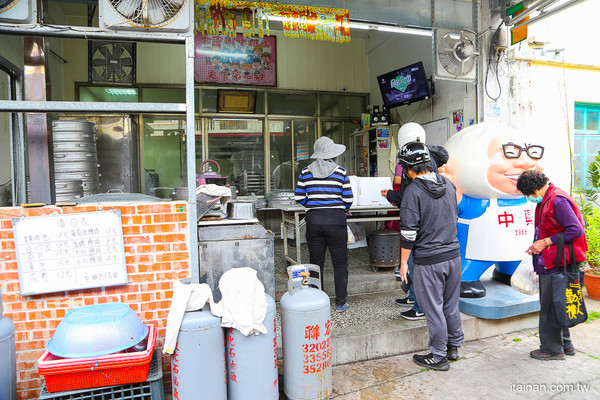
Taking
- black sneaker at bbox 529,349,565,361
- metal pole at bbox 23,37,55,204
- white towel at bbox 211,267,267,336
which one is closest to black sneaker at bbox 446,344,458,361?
black sneaker at bbox 529,349,565,361

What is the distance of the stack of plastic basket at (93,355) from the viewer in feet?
7.45

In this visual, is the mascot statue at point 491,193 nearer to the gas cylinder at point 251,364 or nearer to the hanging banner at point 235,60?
the gas cylinder at point 251,364

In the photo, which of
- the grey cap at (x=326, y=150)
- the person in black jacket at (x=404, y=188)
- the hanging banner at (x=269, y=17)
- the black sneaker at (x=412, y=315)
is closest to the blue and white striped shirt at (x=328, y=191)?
the grey cap at (x=326, y=150)

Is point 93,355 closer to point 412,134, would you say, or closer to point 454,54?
point 412,134

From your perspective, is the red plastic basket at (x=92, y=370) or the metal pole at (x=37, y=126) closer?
the red plastic basket at (x=92, y=370)

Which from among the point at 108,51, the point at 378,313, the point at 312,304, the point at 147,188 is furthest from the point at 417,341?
the point at 147,188

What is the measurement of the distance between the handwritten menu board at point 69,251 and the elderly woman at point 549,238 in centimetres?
348

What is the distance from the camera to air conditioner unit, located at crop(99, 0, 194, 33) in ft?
9.04

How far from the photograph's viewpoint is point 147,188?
8.23 m

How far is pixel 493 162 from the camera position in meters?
3.81

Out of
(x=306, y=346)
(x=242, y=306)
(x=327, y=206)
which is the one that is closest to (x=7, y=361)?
(x=242, y=306)

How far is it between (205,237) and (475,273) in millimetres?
2921

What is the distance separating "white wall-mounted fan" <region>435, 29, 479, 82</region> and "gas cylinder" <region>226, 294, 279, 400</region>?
4287 millimetres

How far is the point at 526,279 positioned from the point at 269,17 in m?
4.15
